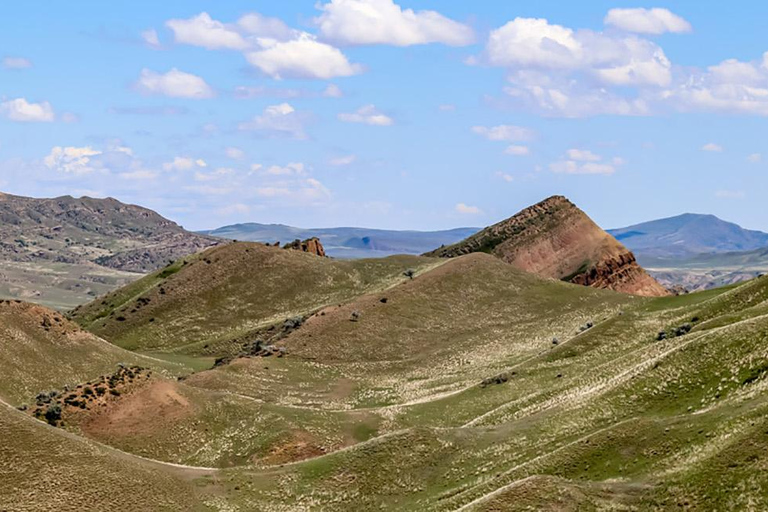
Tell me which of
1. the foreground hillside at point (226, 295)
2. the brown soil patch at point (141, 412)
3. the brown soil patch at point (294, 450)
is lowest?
the brown soil patch at point (294, 450)

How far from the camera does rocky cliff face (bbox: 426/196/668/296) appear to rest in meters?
174

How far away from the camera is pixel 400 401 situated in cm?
10300

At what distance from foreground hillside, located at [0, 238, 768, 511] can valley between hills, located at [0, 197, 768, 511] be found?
0.20 m

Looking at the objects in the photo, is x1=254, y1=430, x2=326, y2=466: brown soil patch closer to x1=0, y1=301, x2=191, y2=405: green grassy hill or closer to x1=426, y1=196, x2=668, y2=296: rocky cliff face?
x1=0, y1=301, x2=191, y2=405: green grassy hill

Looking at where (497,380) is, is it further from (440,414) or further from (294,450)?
(294,450)

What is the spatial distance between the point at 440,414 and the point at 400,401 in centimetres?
1095

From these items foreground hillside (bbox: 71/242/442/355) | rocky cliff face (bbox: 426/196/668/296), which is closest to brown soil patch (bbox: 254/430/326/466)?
foreground hillside (bbox: 71/242/442/355)

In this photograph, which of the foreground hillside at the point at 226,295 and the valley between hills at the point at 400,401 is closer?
the valley between hills at the point at 400,401

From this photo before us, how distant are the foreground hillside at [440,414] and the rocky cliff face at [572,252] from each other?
2346cm

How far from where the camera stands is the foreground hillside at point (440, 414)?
54500 mm

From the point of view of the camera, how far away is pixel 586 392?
7825cm

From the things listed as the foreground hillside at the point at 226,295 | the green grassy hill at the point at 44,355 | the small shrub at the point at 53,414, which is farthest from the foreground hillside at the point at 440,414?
the foreground hillside at the point at 226,295

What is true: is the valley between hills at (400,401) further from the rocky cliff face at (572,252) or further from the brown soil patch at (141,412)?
the rocky cliff face at (572,252)

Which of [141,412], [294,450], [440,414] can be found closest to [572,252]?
[440,414]
